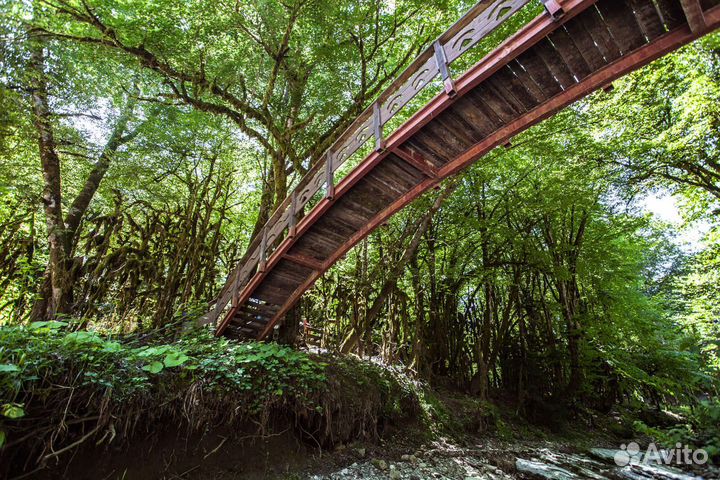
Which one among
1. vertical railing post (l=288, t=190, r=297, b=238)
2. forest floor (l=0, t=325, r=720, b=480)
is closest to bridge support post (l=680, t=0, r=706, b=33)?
vertical railing post (l=288, t=190, r=297, b=238)

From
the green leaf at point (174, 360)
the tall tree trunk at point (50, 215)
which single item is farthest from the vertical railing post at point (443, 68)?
the tall tree trunk at point (50, 215)

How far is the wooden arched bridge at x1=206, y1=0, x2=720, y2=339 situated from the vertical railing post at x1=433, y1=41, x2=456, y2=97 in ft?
0.04

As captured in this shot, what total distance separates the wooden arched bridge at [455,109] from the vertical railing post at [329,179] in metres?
0.02

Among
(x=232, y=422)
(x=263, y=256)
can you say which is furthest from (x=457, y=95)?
(x=232, y=422)

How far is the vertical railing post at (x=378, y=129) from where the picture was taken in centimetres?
448

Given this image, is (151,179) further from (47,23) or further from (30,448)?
(30,448)

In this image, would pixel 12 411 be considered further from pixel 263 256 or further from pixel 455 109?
pixel 455 109

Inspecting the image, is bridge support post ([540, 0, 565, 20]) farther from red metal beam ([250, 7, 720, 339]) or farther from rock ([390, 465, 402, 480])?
rock ([390, 465, 402, 480])

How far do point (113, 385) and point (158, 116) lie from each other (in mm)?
6427

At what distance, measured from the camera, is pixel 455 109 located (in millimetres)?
4203

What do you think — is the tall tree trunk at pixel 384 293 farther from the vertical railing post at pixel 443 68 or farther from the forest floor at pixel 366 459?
the vertical railing post at pixel 443 68

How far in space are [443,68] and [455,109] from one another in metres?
0.53

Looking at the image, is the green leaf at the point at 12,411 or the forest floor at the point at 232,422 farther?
the forest floor at the point at 232,422

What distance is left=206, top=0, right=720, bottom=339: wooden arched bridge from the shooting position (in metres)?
3.25
